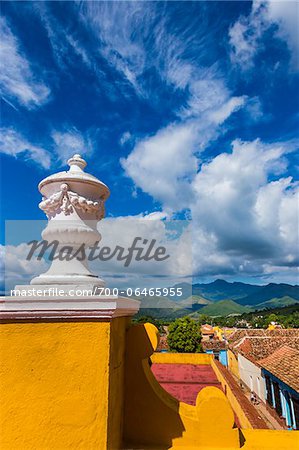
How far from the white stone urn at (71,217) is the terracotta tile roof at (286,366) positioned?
38.4 ft

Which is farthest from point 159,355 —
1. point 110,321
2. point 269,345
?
point 269,345

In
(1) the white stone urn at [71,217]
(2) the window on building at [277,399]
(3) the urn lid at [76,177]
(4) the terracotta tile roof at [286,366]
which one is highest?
(3) the urn lid at [76,177]

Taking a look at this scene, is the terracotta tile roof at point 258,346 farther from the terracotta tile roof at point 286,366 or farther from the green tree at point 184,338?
the terracotta tile roof at point 286,366

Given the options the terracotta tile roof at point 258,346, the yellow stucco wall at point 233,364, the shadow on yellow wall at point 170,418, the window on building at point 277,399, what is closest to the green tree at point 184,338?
the yellow stucco wall at point 233,364

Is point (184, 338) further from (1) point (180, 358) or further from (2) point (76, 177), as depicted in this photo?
(2) point (76, 177)

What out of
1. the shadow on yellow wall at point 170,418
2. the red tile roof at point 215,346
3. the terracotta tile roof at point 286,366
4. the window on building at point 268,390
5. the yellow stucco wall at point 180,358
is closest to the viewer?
the shadow on yellow wall at point 170,418

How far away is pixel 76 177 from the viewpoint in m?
2.36

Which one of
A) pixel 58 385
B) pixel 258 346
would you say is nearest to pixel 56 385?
pixel 58 385

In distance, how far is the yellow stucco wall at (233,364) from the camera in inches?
963

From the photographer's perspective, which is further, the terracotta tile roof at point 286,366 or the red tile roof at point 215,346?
the red tile roof at point 215,346

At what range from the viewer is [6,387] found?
183 cm

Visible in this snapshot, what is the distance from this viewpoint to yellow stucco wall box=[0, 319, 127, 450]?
1.79 m

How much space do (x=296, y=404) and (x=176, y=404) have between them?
484 inches

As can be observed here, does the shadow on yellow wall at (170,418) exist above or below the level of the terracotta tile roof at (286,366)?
above
